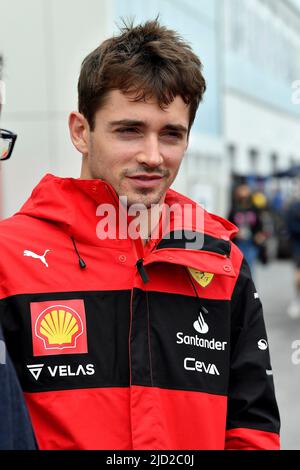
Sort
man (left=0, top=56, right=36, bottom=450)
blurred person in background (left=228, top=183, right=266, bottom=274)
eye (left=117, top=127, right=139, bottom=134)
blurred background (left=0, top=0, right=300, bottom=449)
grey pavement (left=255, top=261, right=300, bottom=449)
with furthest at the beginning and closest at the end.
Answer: blurred background (left=0, top=0, right=300, bottom=449), blurred person in background (left=228, top=183, right=266, bottom=274), grey pavement (left=255, top=261, right=300, bottom=449), eye (left=117, top=127, right=139, bottom=134), man (left=0, top=56, right=36, bottom=450)

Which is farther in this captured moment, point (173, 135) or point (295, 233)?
point (295, 233)

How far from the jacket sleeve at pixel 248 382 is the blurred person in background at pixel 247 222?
9.01 meters

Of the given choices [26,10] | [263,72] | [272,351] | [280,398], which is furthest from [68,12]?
[263,72]

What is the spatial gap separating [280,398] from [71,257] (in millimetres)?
4890

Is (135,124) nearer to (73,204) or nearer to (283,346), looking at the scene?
(73,204)

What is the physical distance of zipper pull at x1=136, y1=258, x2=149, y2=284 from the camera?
83.3 inches

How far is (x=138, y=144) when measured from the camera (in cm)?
213

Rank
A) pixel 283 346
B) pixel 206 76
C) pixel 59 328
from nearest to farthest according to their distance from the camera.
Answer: pixel 59 328 → pixel 283 346 → pixel 206 76

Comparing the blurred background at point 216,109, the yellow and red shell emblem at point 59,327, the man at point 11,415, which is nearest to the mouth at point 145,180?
the yellow and red shell emblem at point 59,327

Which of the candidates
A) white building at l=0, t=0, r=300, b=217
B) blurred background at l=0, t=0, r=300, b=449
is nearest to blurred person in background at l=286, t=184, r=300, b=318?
blurred background at l=0, t=0, r=300, b=449

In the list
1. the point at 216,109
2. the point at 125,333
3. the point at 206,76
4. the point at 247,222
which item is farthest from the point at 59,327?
the point at 216,109

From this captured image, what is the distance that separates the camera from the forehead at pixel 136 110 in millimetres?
2113

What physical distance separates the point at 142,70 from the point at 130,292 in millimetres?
574

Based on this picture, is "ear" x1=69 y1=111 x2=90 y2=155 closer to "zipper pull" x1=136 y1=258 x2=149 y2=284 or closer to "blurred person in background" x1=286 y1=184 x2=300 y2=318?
"zipper pull" x1=136 y1=258 x2=149 y2=284
